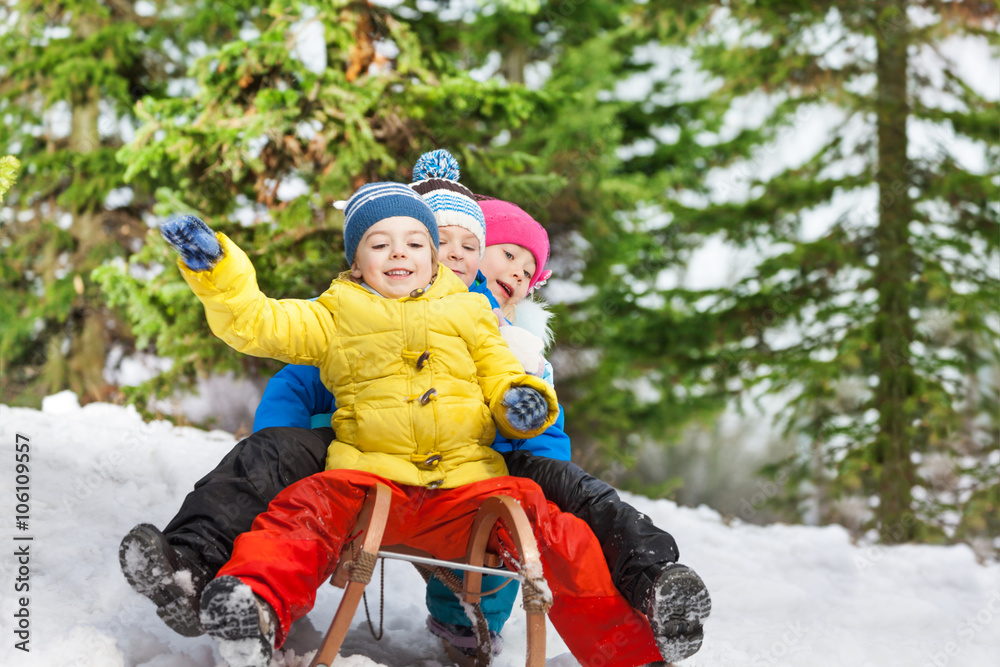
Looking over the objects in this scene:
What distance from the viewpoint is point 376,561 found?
76.8 inches

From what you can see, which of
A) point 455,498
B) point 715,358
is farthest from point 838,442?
point 455,498

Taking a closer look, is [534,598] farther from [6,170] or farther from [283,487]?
[6,170]

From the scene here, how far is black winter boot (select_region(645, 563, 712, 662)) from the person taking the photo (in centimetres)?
181

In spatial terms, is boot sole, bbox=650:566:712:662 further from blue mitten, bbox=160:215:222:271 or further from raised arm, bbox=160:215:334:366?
blue mitten, bbox=160:215:222:271

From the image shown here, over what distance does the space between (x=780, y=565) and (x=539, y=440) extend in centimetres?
300

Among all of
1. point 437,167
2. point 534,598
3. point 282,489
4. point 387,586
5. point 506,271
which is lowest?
point 387,586

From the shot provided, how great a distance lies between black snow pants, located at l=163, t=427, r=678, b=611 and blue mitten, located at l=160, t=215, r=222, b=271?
56 centimetres

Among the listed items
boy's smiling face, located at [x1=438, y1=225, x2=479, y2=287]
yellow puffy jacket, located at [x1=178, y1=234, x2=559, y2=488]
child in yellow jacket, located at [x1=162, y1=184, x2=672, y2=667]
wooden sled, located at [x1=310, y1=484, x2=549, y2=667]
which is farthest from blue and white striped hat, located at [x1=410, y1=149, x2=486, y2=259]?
wooden sled, located at [x1=310, y1=484, x2=549, y2=667]

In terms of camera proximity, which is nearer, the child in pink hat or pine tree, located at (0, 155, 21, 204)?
pine tree, located at (0, 155, 21, 204)

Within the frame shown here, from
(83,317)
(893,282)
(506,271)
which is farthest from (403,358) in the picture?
(83,317)

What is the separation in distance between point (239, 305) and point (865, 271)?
22.4ft

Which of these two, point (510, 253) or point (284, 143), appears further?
point (284, 143)

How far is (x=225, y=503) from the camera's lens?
6.22 feet

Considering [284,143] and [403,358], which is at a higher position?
[284,143]
